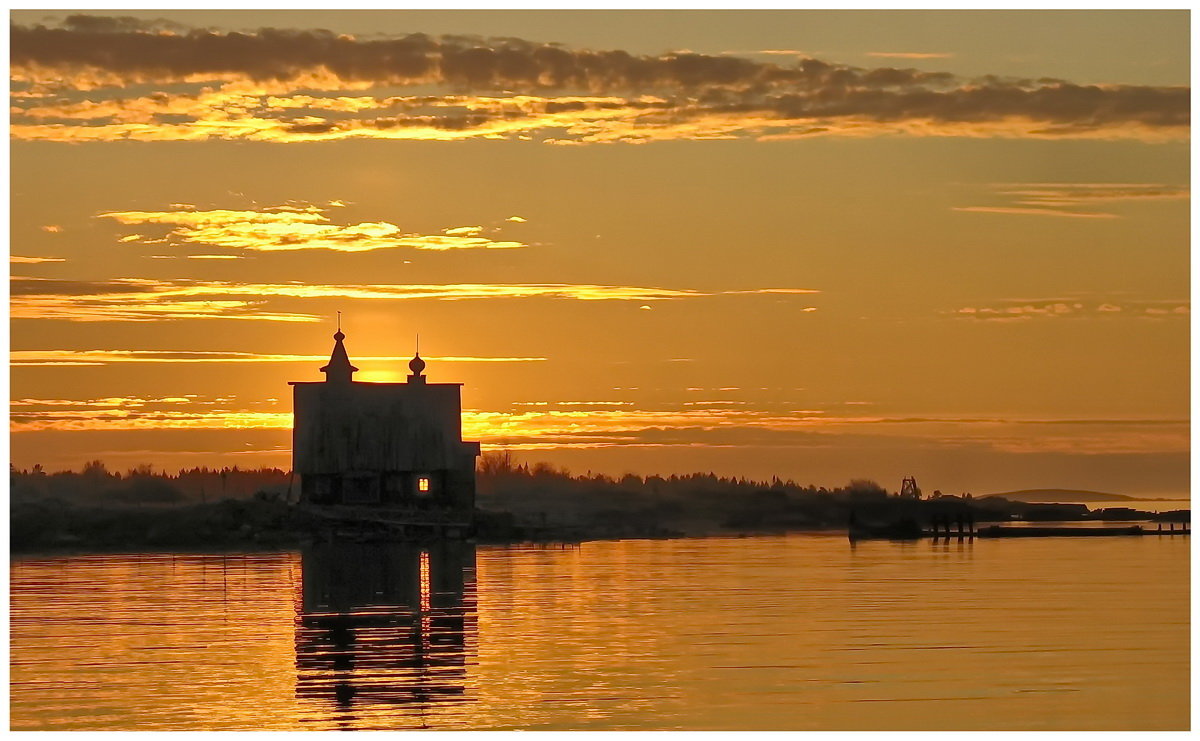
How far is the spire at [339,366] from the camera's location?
243 ft

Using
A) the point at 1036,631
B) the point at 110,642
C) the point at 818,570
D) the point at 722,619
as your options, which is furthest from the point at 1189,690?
the point at 818,570

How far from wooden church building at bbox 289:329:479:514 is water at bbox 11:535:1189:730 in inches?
680

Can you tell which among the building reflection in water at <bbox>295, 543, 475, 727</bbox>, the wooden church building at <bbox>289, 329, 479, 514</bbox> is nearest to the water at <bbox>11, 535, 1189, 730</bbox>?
the building reflection in water at <bbox>295, 543, 475, 727</bbox>

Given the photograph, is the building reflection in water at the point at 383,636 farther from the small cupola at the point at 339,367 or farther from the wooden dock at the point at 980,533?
the wooden dock at the point at 980,533

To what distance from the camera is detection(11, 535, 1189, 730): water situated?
25.7 meters

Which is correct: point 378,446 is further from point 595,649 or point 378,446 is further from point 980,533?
point 595,649

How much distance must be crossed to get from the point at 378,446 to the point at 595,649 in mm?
41949

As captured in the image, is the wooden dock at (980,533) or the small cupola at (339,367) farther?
the wooden dock at (980,533)

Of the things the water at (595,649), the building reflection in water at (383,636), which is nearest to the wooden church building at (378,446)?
the building reflection in water at (383,636)

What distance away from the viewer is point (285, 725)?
80.2 feet

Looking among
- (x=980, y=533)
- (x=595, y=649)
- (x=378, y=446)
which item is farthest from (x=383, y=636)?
(x=980, y=533)

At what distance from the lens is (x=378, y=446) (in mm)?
73438

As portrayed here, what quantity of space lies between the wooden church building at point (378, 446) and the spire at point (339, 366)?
0.12 ft

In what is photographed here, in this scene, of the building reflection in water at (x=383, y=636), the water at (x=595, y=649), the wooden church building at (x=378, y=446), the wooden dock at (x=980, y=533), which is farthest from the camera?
the wooden dock at (x=980, y=533)
